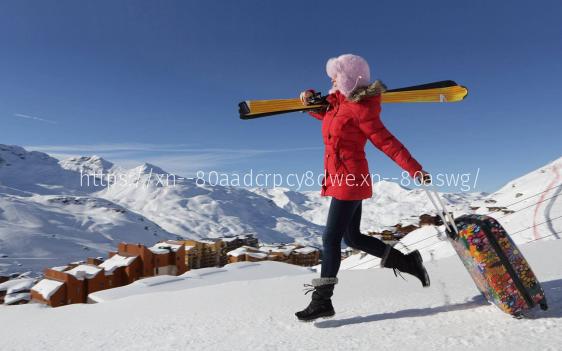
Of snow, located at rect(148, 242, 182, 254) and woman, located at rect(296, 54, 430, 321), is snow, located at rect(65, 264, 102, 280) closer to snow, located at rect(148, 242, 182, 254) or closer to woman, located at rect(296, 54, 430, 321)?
snow, located at rect(148, 242, 182, 254)

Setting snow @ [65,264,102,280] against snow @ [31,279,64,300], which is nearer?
snow @ [31,279,64,300]

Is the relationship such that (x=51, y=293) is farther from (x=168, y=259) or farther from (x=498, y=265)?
(x=498, y=265)

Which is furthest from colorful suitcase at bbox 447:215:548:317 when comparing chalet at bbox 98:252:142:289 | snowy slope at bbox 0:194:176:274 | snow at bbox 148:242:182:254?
snowy slope at bbox 0:194:176:274

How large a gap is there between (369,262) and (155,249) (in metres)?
29.8

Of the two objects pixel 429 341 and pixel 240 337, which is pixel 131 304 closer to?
pixel 240 337

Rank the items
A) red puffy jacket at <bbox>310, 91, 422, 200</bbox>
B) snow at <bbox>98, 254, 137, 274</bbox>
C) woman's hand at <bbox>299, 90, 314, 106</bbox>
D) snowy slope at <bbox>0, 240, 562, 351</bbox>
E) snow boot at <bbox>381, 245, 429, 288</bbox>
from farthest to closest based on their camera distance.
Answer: snow at <bbox>98, 254, 137, 274</bbox>, woman's hand at <bbox>299, 90, 314, 106</bbox>, snow boot at <bbox>381, 245, 429, 288</bbox>, red puffy jacket at <bbox>310, 91, 422, 200</bbox>, snowy slope at <bbox>0, 240, 562, 351</bbox>

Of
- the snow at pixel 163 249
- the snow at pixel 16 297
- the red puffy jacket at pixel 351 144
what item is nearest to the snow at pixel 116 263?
the snow at pixel 163 249

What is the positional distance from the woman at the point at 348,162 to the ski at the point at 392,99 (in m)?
0.38

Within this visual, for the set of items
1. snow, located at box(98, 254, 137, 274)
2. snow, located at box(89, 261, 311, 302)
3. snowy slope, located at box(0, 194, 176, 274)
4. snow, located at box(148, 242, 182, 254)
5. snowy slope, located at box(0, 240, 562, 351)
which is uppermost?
snowy slope, located at box(0, 240, 562, 351)

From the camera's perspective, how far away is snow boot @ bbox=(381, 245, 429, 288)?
9.25 feet

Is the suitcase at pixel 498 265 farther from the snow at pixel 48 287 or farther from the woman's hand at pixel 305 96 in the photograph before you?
the snow at pixel 48 287

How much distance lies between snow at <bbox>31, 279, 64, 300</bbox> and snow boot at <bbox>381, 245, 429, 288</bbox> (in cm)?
3013

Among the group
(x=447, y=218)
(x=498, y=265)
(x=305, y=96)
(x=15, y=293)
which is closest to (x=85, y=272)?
(x=15, y=293)

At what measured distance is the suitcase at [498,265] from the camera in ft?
6.81
